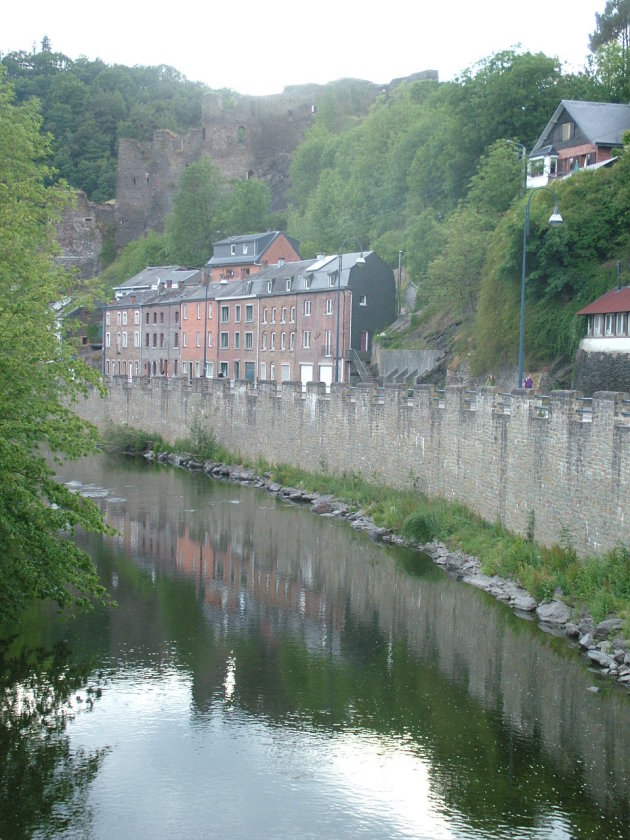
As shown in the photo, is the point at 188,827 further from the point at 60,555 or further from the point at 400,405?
the point at 400,405

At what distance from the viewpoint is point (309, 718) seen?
16.7 m

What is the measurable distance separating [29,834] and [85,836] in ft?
2.21

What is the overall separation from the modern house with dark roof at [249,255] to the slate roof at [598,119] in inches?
866

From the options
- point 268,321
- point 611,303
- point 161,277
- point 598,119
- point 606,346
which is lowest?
point 606,346

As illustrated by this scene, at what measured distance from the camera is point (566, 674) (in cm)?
1822

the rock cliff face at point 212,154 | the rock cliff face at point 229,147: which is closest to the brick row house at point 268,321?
the rock cliff face at point 212,154

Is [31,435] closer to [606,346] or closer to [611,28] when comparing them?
[606,346]

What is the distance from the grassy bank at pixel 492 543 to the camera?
19719 mm

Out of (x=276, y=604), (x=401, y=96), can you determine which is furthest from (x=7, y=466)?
(x=401, y=96)

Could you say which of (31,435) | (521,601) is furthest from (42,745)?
(521,601)

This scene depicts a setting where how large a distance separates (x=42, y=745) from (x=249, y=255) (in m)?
56.4

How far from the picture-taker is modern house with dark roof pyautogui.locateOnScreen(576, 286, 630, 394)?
34.9 m

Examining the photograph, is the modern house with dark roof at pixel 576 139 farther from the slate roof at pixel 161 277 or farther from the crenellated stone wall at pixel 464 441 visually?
the slate roof at pixel 161 277

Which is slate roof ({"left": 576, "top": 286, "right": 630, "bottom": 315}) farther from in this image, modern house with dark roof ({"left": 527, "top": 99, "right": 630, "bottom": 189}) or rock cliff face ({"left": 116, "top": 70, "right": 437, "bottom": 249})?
rock cliff face ({"left": 116, "top": 70, "right": 437, "bottom": 249})
